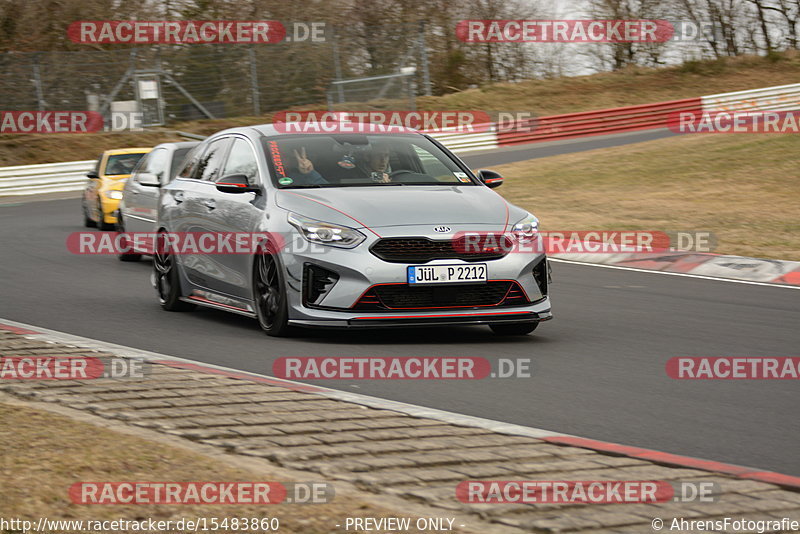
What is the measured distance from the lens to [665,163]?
2823 cm

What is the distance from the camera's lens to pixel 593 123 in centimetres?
4041

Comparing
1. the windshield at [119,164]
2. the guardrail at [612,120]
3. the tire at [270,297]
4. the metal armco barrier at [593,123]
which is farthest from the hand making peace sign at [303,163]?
the metal armco barrier at [593,123]

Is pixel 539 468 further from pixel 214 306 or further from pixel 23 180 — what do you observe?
pixel 23 180

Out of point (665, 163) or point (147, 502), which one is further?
point (665, 163)

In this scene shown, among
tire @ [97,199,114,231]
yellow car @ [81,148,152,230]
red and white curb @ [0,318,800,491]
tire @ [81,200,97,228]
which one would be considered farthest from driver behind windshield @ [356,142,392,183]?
tire @ [81,200,97,228]

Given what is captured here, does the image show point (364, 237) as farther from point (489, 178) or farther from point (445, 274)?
point (489, 178)

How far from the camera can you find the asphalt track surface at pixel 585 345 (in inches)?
250

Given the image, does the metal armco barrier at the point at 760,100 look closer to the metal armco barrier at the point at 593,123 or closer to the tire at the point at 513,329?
the metal armco barrier at the point at 593,123

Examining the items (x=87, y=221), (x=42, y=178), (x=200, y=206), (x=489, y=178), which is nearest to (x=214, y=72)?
(x=42, y=178)

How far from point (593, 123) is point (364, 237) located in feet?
108

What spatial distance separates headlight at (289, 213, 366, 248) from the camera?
28.0 feet

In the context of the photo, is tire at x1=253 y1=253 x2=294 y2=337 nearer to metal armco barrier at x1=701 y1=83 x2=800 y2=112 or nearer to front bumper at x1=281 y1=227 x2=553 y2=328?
front bumper at x1=281 y1=227 x2=553 y2=328

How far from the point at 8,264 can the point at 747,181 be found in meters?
14.7

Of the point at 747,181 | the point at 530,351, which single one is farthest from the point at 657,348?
the point at 747,181
